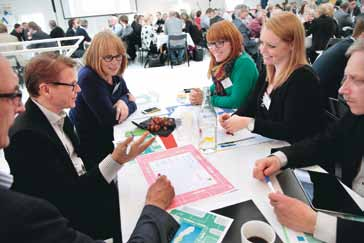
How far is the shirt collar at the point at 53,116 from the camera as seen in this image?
1.23 meters

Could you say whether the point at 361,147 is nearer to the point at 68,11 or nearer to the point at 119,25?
the point at 119,25

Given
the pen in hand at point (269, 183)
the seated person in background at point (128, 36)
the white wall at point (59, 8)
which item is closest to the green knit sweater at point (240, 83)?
the pen in hand at point (269, 183)

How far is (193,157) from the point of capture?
1.27m

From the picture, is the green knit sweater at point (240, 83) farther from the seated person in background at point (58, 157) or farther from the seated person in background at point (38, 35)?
the seated person in background at point (38, 35)

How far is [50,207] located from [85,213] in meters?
0.66

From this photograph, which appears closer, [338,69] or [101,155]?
[101,155]

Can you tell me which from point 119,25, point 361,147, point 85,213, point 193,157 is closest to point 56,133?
point 85,213

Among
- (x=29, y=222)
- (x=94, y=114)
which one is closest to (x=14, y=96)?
(x=29, y=222)

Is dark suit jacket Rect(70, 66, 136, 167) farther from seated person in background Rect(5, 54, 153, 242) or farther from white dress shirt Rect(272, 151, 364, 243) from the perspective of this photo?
white dress shirt Rect(272, 151, 364, 243)

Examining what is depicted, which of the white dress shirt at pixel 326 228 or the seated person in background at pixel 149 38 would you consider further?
the seated person in background at pixel 149 38

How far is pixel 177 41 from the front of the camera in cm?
651

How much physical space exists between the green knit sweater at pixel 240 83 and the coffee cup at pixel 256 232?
1.26 metres

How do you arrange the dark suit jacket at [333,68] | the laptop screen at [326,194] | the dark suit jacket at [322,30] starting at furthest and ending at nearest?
the dark suit jacket at [322,30]
the dark suit jacket at [333,68]
the laptop screen at [326,194]

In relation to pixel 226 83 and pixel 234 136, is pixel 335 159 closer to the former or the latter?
pixel 234 136
